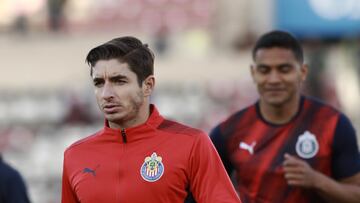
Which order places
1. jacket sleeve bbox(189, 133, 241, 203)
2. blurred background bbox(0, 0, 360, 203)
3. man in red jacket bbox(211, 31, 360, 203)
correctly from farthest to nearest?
blurred background bbox(0, 0, 360, 203), man in red jacket bbox(211, 31, 360, 203), jacket sleeve bbox(189, 133, 241, 203)

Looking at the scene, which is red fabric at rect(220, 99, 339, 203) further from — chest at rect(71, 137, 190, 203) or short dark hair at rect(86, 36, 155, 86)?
short dark hair at rect(86, 36, 155, 86)

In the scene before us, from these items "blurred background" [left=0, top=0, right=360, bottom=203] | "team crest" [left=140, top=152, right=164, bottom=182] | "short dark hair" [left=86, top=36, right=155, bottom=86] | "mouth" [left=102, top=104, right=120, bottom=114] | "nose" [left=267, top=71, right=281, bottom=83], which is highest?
"short dark hair" [left=86, top=36, right=155, bottom=86]

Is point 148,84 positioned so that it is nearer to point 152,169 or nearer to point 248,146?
point 152,169

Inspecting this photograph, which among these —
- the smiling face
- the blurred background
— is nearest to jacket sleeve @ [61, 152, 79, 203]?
the smiling face

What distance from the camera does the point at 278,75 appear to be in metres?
7.31

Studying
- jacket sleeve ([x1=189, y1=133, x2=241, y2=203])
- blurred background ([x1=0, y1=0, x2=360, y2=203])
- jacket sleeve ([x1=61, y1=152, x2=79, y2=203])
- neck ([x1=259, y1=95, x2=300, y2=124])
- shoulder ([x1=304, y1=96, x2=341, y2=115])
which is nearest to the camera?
jacket sleeve ([x1=189, y1=133, x2=241, y2=203])

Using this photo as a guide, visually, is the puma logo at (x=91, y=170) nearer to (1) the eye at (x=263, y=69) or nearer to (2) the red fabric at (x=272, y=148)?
(2) the red fabric at (x=272, y=148)

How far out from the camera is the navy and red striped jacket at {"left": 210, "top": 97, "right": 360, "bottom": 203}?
22.9 feet

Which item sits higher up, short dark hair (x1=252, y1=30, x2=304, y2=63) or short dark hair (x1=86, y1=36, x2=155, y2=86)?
short dark hair (x1=86, y1=36, x2=155, y2=86)

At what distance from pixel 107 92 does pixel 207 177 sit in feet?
2.11

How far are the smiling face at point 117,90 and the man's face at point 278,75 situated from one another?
1911 millimetres

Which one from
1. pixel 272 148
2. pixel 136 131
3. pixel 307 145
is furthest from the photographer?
pixel 272 148

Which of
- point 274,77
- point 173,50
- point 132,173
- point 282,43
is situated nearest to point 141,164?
point 132,173

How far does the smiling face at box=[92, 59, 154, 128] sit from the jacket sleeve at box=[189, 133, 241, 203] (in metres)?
0.37
